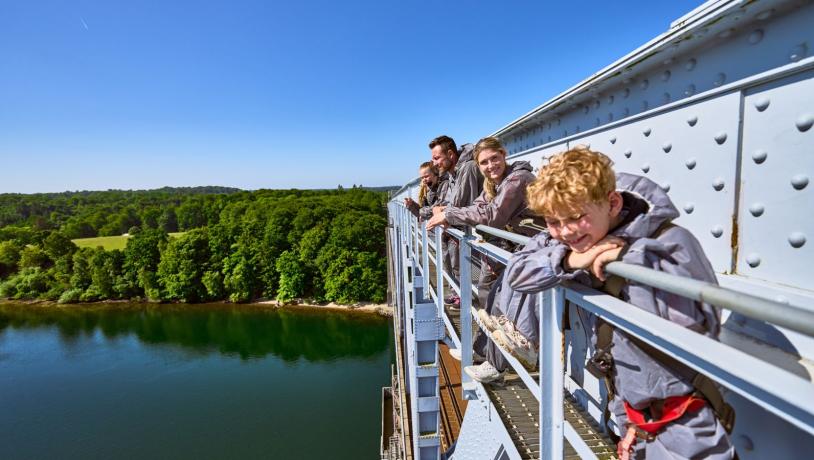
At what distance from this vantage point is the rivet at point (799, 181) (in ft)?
4.93

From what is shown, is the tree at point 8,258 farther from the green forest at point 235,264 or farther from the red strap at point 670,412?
the red strap at point 670,412

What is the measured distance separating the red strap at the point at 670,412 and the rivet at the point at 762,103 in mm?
Result: 1188

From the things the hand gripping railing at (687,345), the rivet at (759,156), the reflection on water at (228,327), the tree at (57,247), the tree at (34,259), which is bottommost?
the reflection on water at (228,327)

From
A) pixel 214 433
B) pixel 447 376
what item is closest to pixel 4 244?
pixel 214 433

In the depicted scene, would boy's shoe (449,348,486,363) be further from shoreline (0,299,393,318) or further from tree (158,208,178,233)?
tree (158,208,178,233)

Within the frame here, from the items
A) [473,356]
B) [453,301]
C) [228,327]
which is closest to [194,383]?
[228,327]

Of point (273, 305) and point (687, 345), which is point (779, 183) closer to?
point (687, 345)

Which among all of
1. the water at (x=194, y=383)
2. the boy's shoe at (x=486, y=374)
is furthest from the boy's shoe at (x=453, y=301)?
the water at (x=194, y=383)

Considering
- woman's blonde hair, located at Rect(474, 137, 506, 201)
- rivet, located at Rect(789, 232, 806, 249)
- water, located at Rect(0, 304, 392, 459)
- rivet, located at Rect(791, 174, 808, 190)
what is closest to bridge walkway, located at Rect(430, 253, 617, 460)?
woman's blonde hair, located at Rect(474, 137, 506, 201)

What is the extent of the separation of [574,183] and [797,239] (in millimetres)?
948

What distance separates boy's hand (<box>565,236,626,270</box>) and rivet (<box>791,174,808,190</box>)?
0.84m

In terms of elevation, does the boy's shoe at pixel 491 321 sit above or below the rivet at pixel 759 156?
below

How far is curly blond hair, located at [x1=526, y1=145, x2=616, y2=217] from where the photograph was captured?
132 cm

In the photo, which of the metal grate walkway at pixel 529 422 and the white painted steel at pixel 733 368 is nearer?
the white painted steel at pixel 733 368
